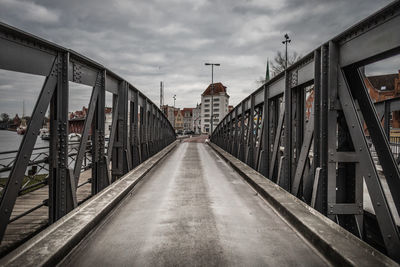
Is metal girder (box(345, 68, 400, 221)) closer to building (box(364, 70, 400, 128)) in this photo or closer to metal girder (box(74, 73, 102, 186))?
metal girder (box(74, 73, 102, 186))

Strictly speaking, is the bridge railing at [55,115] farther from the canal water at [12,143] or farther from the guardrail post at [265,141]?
the canal water at [12,143]

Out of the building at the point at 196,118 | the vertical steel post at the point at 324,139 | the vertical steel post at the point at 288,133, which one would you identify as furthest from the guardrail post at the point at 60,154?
the building at the point at 196,118

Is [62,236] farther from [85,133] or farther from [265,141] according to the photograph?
[265,141]

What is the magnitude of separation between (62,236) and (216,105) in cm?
11328

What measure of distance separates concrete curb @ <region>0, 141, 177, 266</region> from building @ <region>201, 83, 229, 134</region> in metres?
106

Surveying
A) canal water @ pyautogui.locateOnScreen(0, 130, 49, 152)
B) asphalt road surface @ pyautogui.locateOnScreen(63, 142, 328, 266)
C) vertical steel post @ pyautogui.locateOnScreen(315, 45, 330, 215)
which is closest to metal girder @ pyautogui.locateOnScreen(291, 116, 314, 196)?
vertical steel post @ pyautogui.locateOnScreen(315, 45, 330, 215)

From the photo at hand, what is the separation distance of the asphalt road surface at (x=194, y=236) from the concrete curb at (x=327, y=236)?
0.39 feet

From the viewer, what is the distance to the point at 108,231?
4051 mm

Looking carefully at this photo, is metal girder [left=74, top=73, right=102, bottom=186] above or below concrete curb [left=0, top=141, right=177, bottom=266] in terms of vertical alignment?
above

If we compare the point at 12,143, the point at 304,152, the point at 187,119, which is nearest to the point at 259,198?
the point at 304,152

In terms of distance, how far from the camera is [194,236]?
3.84 metres

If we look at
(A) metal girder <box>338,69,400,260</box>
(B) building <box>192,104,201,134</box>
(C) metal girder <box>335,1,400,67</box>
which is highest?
(B) building <box>192,104,201,134</box>

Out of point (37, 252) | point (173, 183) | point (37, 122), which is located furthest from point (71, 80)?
point (173, 183)

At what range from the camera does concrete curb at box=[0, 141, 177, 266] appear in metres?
2.79
